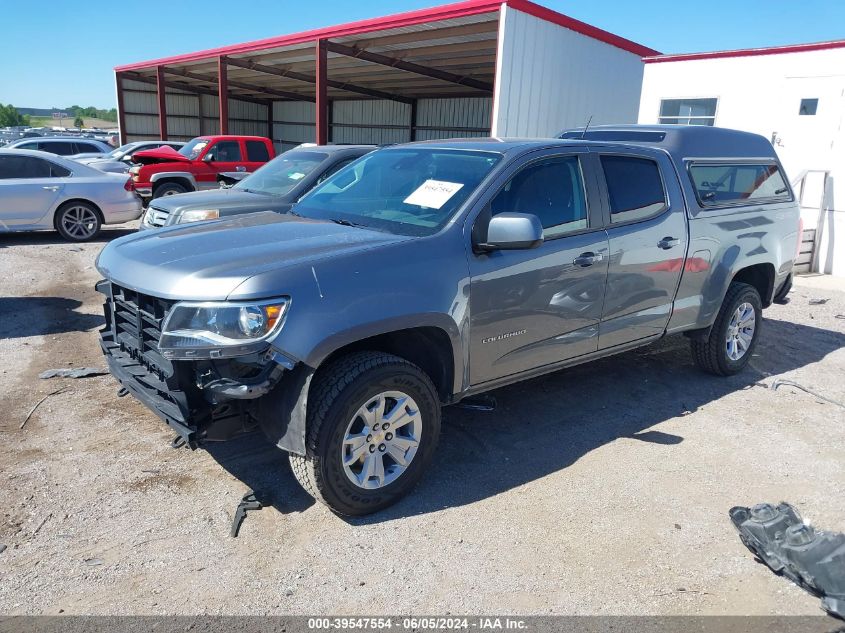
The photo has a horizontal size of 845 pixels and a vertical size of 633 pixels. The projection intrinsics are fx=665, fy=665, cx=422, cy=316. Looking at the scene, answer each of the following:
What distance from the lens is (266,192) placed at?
8.17 m

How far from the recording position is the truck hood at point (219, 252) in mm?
3078

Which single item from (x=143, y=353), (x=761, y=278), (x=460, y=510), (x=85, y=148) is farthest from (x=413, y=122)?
(x=460, y=510)

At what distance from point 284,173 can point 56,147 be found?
475 inches

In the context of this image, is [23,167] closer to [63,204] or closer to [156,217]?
[63,204]

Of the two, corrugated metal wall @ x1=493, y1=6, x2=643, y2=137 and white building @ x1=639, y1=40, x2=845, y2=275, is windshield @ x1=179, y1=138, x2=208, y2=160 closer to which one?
corrugated metal wall @ x1=493, y1=6, x2=643, y2=137

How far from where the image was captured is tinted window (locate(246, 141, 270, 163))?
50.0ft

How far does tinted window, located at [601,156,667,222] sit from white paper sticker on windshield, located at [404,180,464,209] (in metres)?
1.19

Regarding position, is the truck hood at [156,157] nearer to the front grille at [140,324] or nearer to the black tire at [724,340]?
the front grille at [140,324]

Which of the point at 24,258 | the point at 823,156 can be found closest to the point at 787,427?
the point at 823,156

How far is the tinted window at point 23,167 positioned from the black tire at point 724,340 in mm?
10416

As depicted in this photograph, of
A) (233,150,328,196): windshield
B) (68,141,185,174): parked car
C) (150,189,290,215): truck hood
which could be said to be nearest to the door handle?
(150,189,290,215): truck hood

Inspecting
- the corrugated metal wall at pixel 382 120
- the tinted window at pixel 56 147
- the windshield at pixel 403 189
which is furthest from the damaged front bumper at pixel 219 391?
the corrugated metal wall at pixel 382 120

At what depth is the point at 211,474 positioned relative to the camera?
383cm

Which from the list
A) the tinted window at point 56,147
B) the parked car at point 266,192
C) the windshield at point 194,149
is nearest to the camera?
the parked car at point 266,192
